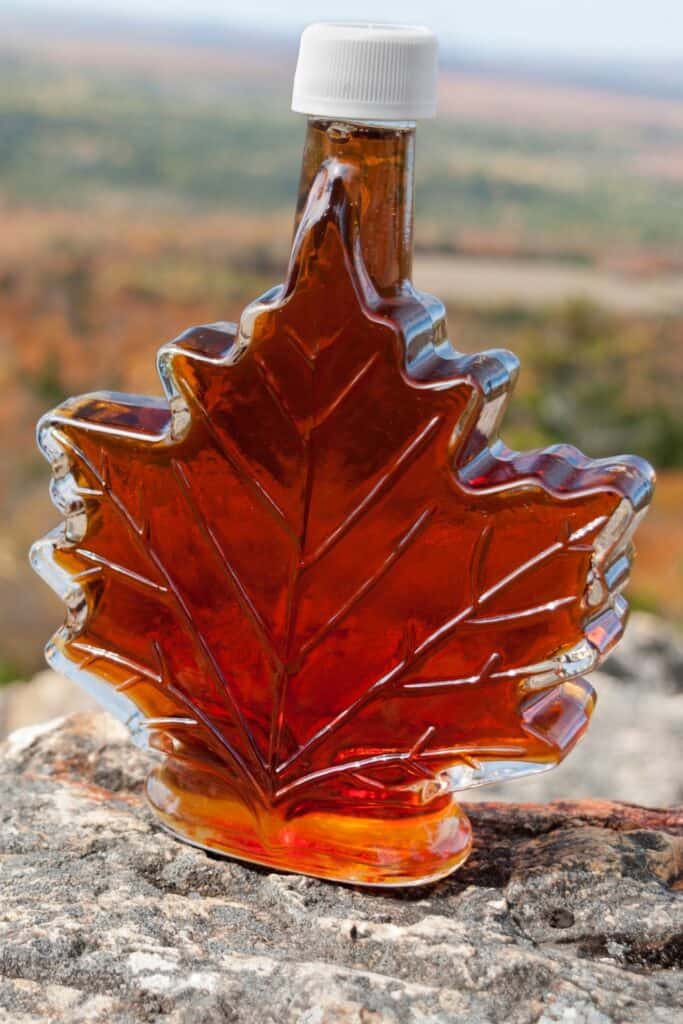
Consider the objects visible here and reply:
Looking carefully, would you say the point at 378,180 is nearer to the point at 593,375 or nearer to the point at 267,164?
the point at 593,375

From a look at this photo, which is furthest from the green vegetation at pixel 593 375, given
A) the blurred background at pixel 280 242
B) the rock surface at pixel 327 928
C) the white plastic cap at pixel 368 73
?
the white plastic cap at pixel 368 73

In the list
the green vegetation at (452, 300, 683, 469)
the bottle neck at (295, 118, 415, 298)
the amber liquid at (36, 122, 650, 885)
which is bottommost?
the green vegetation at (452, 300, 683, 469)

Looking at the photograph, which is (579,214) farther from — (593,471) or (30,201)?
(593,471)

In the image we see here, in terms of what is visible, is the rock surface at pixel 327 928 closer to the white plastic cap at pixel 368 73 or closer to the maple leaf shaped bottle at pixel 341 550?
the maple leaf shaped bottle at pixel 341 550

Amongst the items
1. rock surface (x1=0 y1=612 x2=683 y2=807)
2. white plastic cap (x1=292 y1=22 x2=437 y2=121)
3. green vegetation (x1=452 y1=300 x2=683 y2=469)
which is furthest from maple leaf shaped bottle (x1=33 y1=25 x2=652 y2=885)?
green vegetation (x1=452 y1=300 x2=683 y2=469)

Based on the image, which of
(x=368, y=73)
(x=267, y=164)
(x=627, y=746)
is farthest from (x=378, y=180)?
(x=267, y=164)

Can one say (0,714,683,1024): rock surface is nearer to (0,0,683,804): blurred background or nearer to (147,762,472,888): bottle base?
(147,762,472,888): bottle base
